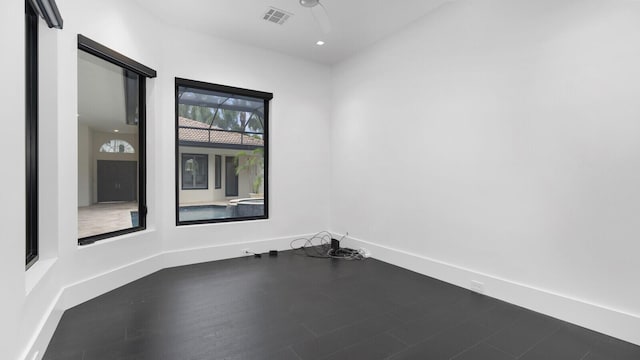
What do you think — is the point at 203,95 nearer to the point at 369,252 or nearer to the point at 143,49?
the point at 143,49

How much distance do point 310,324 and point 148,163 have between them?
2.66 meters

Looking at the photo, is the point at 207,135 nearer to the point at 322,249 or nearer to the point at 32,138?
the point at 32,138

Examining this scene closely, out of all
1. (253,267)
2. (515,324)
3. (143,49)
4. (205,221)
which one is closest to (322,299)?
(253,267)

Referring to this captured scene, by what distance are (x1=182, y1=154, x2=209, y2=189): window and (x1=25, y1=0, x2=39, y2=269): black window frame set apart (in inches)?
67.6

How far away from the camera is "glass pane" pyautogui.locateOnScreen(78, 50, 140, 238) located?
2.81 m

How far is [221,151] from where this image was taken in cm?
436

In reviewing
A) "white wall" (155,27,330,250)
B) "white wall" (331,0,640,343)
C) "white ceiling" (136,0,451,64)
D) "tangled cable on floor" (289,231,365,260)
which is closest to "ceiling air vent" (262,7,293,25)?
"white ceiling" (136,0,451,64)

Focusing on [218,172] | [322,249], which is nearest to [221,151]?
[218,172]

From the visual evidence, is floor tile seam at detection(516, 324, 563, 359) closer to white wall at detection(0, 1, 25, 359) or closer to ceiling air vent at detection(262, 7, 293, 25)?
white wall at detection(0, 1, 25, 359)

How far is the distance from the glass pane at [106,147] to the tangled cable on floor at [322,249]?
7.30 feet

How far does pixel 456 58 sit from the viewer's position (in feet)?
10.3

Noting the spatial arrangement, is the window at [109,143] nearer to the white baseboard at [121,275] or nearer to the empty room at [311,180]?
the empty room at [311,180]

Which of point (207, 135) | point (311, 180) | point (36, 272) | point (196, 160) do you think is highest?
point (207, 135)

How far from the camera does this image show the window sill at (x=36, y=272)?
1.80 m
